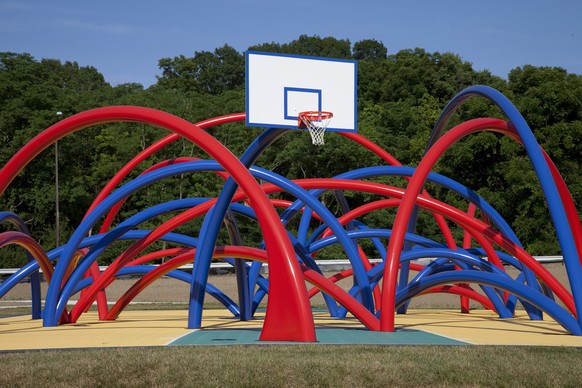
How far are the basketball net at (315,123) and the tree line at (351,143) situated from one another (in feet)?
90.9

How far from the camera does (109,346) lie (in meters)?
11.6

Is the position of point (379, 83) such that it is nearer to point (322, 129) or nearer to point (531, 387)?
point (322, 129)

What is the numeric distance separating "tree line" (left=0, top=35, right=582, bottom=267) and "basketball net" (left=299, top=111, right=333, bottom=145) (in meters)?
27.7

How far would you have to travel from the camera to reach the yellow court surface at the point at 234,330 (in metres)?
12.2

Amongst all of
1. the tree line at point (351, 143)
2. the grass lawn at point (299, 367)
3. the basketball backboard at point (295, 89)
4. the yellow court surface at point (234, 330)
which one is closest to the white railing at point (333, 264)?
the tree line at point (351, 143)

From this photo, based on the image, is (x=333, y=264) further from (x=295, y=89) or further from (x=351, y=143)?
(x=295, y=89)

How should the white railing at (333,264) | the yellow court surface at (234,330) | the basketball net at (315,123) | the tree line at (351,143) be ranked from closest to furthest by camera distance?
the yellow court surface at (234,330)
the basketball net at (315,123)
the white railing at (333,264)
the tree line at (351,143)

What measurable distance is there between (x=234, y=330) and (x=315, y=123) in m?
3.99

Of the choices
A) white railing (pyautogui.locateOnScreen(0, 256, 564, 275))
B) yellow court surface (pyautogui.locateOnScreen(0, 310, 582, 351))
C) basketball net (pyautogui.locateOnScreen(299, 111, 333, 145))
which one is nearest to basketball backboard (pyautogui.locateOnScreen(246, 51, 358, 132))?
basketball net (pyautogui.locateOnScreen(299, 111, 333, 145))

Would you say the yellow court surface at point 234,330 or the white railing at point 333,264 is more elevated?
the yellow court surface at point 234,330

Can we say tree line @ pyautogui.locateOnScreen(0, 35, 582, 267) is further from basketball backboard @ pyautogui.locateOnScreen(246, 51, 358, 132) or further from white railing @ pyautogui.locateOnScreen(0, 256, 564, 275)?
basketball backboard @ pyautogui.locateOnScreen(246, 51, 358, 132)

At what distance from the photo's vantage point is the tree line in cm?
4259

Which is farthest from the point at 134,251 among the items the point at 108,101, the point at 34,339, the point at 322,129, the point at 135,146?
the point at 108,101

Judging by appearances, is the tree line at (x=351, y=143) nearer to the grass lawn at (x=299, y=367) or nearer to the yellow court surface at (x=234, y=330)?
the yellow court surface at (x=234, y=330)
